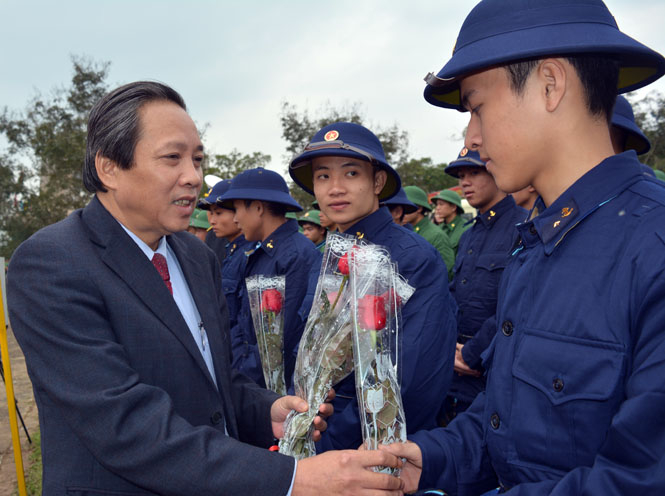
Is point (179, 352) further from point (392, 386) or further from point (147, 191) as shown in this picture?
point (392, 386)

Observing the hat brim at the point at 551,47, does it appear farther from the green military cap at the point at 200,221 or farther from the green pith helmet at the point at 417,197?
the green military cap at the point at 200,221

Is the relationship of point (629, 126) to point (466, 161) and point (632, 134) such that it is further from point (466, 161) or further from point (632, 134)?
point (466, 161)

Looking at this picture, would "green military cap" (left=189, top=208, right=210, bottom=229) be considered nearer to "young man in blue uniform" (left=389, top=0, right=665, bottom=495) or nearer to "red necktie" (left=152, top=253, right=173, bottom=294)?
"red necktie" (left=152, top=253, right=173, bottom=294)

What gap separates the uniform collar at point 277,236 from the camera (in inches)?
170

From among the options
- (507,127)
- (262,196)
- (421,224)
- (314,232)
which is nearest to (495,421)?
(507,127)

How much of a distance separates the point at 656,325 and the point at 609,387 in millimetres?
183

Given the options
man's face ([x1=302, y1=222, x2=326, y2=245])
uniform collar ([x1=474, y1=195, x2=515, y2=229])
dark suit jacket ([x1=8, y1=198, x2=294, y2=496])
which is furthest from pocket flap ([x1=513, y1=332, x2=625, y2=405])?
man's face ([x1=302, y1=222, x2=326, y2=245])

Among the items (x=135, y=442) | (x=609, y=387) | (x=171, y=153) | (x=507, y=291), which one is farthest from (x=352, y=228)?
(x=609, y=387)

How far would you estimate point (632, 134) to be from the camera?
2947mm

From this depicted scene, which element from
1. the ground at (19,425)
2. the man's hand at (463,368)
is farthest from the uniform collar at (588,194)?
the ground at (19,425)

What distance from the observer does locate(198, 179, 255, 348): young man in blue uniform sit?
191 inches

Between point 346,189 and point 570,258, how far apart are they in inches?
74.7

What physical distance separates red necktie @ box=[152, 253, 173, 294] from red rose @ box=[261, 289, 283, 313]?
3.20 ft

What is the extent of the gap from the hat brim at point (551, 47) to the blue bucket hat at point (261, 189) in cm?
328
